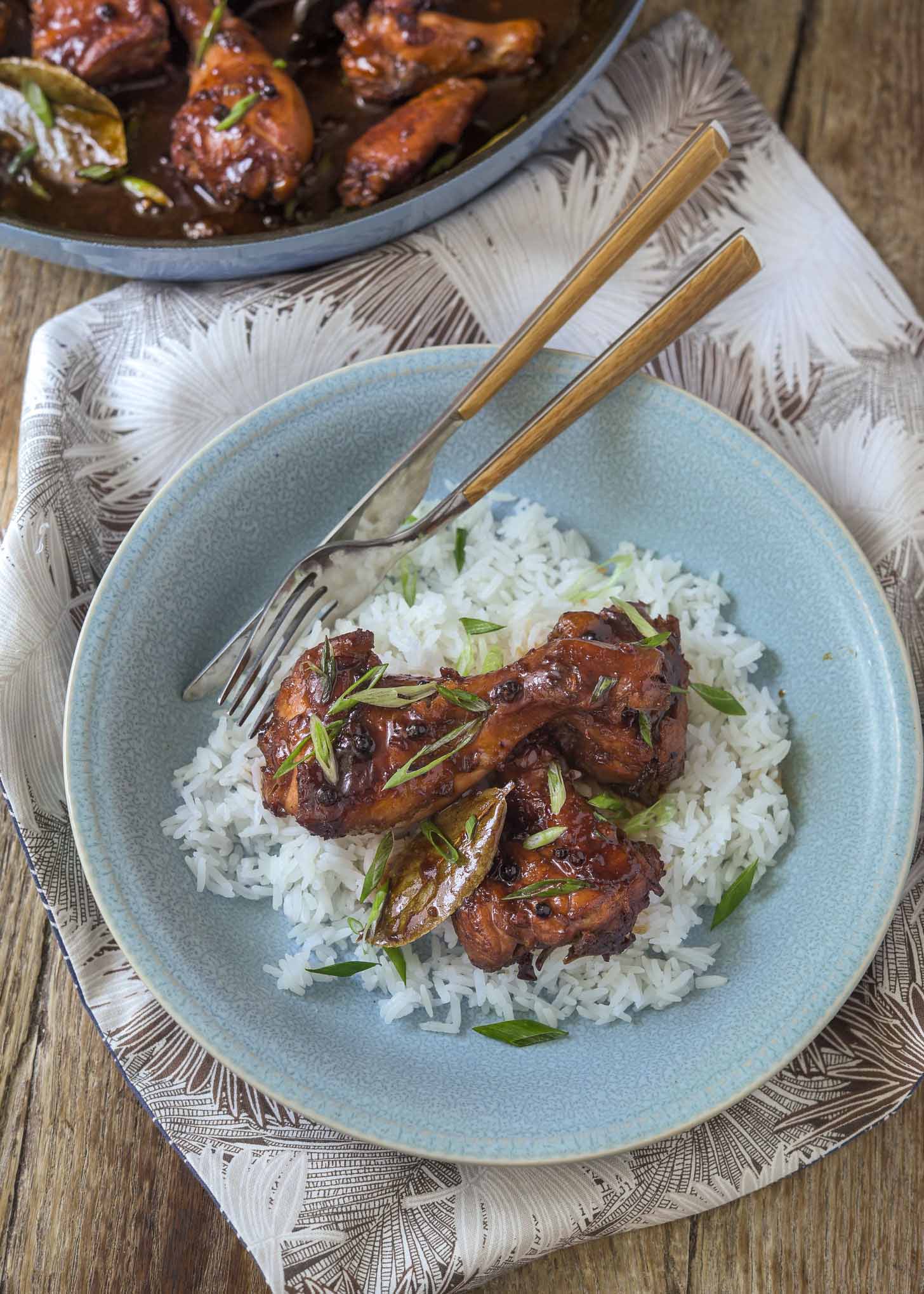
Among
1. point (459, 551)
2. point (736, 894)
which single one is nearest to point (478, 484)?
point (459, 551)

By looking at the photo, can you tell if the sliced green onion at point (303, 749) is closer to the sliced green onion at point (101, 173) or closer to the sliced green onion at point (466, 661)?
the sliced green onion at point (466, 661)

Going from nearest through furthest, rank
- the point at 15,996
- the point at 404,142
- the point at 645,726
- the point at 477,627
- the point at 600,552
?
the point at 645,726 → the point at 477,627 → the point at 15,996 → the point at 600,552 → the point at 404,142

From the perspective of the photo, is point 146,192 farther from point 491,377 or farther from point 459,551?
point 459,551

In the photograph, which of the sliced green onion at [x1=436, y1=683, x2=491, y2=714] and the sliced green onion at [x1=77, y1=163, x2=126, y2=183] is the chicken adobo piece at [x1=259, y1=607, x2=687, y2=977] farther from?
the sliced green onion at [x1=77, y1=163, x2=126, y2=183]

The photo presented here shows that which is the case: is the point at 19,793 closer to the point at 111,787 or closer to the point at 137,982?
the point at 111,787

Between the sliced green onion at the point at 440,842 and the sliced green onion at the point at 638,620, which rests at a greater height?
the sliced green onion at the point at 638,620

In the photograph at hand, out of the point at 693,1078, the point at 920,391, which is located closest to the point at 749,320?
the point at 920,391

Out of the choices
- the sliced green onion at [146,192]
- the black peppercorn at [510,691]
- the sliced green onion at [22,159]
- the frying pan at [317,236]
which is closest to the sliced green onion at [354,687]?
the black peppercorn at [510,691]
